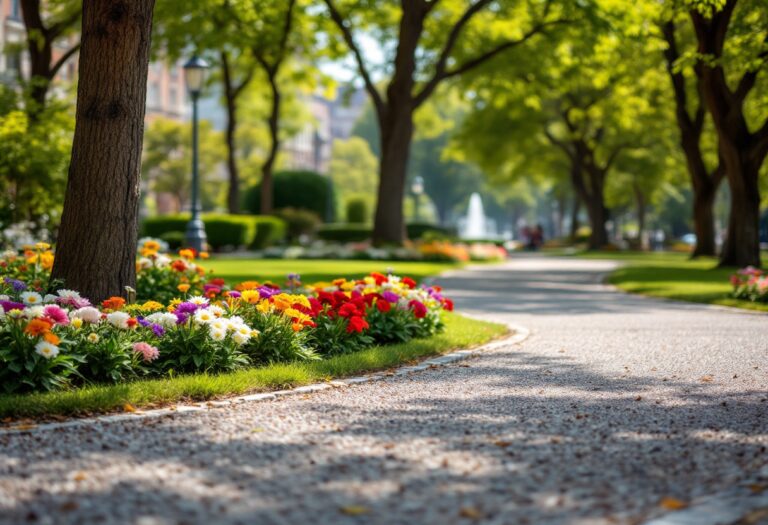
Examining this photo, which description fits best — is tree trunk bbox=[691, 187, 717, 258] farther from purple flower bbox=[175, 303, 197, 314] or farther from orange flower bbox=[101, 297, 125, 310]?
orange flower bbox=[101, 297, 125, 310]

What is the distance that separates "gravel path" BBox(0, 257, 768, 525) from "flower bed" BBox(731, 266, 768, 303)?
7.28 meters

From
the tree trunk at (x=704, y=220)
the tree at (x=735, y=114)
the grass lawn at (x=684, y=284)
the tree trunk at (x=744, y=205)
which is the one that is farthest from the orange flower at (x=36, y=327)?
the tree trunk at (x=704, y=220)

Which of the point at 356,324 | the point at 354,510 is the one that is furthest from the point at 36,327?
the point at 356,324

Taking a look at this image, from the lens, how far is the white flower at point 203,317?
300 inches

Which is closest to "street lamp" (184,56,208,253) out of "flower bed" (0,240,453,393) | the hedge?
"flower bed" (0,240,453,393)

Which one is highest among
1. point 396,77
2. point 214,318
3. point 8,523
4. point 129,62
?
point 396,77

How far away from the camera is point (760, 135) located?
2394 centimetres

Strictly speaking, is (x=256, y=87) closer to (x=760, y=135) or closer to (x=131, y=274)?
(x=760, y=135)

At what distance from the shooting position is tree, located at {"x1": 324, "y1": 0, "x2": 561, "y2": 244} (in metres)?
26.7

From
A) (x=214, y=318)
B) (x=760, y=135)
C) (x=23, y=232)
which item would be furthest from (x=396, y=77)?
(x=214, y=318)

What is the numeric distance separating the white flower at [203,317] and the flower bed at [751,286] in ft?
34.6

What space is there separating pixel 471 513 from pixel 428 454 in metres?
1.09

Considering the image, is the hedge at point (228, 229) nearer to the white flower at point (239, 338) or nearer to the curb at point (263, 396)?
the curb at point (263, 396)

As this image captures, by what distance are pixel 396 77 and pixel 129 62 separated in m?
19.2
